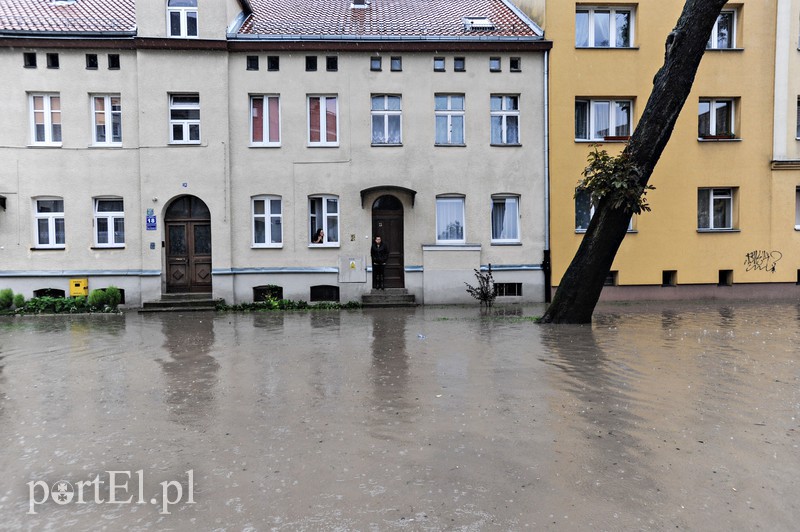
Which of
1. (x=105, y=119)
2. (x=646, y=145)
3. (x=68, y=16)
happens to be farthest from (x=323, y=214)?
(x=68, y=16)

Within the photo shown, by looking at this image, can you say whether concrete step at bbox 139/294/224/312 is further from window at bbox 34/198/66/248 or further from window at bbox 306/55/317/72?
window at bbox 306/55/317/72

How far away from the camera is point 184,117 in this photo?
1762cm

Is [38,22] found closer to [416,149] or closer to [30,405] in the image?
[416,149]

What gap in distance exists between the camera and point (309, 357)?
9156mm

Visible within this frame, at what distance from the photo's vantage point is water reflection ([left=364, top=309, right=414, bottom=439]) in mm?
5539

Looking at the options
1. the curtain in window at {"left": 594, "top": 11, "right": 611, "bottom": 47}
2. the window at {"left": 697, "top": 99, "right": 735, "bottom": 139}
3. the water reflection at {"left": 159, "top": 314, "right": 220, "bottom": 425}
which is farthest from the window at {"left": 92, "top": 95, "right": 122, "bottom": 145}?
the window at {"left": 697, "top": 99, "right": 735, "bottom": 139}

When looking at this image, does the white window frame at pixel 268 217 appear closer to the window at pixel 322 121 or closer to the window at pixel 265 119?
the window at pixel 265 119

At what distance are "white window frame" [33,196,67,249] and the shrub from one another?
63.5 inches

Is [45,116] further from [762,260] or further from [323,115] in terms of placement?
[762,260]

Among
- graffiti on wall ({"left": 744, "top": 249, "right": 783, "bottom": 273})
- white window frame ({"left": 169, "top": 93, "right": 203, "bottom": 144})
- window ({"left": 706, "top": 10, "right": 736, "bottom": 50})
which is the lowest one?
graffiti on wall ({"left": 744, "top": 249, "right": 783, "bottom": 273})

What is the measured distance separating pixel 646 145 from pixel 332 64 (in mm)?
10653

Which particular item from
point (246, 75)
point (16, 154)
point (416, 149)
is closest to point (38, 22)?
point (16, 154)

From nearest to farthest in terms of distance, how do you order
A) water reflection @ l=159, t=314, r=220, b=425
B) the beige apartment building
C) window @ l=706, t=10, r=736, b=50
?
water reflection @ l=159, t=314, r=220, b=425 → the beige apartment building → window @ l=706, t=10, r=736, b=50

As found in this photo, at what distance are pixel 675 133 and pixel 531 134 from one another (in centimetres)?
465
